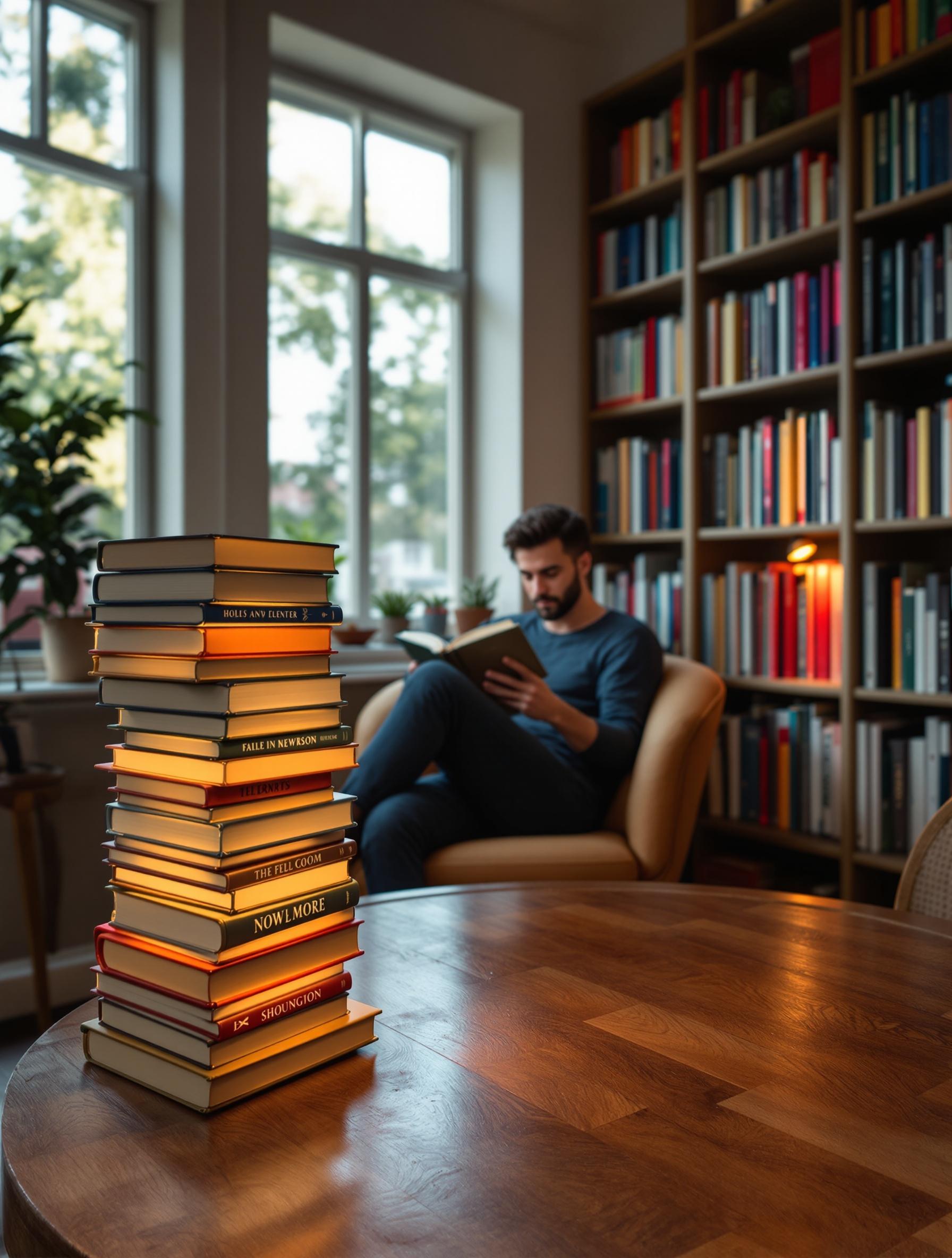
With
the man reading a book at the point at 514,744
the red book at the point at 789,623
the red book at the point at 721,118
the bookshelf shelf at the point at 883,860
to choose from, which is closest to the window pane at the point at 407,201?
the red book at the point at 721,118

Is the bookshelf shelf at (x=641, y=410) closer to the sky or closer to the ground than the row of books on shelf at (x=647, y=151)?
closer to the ground

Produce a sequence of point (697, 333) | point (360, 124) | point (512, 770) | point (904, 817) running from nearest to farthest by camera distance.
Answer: point (512, 770) → point (904, 817) → point (697, 333) → point (360, 124)

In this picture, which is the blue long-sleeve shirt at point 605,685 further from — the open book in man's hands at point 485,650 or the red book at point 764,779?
the red book at point 764,779

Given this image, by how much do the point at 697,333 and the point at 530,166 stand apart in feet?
3.07

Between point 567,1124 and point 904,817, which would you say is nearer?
point 567,1124

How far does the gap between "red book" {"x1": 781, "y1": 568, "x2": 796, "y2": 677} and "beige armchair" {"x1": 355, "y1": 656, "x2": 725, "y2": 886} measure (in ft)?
1.52

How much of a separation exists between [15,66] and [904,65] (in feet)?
7.43

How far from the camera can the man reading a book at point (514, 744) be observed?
86.0 inches

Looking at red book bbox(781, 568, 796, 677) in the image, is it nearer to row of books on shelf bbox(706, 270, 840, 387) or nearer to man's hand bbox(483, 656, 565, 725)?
row of books on shelf bbox(706, 270, 840, 387)

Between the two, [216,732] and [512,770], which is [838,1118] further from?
[512,770]

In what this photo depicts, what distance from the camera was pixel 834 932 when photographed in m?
1.13

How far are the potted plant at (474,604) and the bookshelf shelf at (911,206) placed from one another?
158 cm

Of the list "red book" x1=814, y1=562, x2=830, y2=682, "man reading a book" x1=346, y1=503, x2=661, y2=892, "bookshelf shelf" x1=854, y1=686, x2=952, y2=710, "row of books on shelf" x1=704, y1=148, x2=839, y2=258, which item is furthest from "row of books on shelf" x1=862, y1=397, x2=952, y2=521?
"man reading a book" x1=346, y1=503, x2=661, y2=892

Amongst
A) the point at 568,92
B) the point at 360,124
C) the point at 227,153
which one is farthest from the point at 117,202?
the point at 568,92
